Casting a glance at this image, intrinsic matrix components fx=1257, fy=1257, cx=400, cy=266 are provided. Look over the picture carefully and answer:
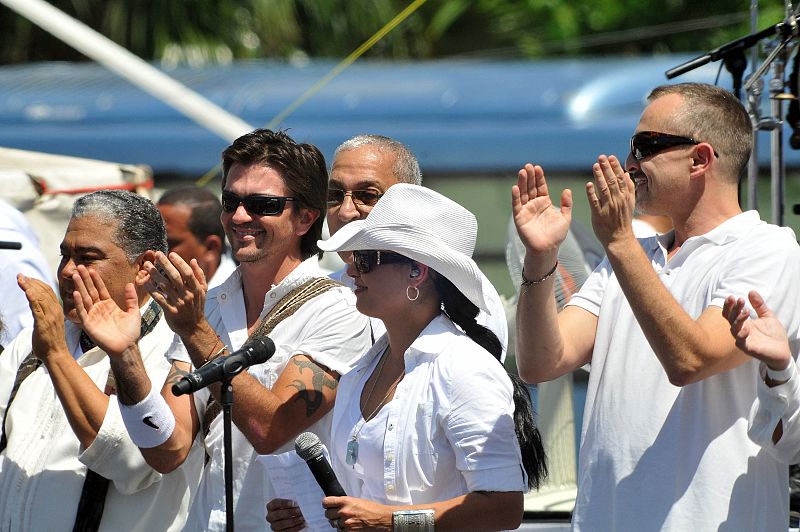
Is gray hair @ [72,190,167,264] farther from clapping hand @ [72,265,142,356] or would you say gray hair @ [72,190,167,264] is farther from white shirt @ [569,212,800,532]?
white shirt @ [569,212,800,532]

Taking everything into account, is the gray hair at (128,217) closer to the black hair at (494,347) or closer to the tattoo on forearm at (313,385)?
the tattoo on forearm at (313,385)

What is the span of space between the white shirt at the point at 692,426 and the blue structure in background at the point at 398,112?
469 centimetres

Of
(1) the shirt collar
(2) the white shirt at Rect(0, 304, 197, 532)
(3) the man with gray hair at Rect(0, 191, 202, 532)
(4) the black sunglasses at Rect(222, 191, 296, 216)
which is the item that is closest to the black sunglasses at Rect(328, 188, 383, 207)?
(4) the black sunglasses at Rect(222, 191, 296, 216)

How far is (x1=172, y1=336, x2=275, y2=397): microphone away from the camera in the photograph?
3.10 metres

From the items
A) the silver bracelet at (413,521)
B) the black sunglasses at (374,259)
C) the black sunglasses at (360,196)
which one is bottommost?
the silver bracelet at (413,521)

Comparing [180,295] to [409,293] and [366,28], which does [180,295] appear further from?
[366,28]

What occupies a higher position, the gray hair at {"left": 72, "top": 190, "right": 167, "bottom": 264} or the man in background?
the man in background

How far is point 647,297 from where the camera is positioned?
2994 millimetres

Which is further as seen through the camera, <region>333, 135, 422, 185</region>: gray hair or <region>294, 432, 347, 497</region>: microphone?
<region>333, 135, 422, 185</region>: gray hair

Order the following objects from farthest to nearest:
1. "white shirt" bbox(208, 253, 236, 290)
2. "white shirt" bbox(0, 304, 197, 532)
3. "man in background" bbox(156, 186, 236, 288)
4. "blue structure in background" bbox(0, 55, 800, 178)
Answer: "blue structure in background" bbox(0, 55, 800, 178) < "white shirt" bbox(208, 253, 236, 290) < "man in background" bbox(156, 186, 236, 288) < "white shirt" bbox(0, 304, 197, 532)

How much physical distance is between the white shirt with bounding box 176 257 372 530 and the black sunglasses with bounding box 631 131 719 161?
37.6 inches

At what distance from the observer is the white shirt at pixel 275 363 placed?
Result: 11.8ft

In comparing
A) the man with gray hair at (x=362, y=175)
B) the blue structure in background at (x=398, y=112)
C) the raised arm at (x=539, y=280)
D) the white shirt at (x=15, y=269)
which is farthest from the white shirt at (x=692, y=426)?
the blue structure in background at (x=398, y=112)

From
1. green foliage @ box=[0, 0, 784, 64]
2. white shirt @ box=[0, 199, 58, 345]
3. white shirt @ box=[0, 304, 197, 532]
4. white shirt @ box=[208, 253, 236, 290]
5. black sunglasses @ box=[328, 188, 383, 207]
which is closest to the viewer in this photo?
white shirt @ box=[0, 304, 197, 532]
